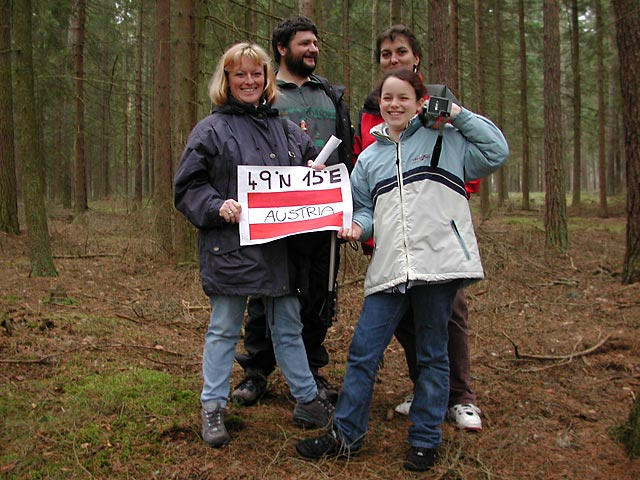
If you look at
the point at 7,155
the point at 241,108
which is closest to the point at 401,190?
the point at 241,108

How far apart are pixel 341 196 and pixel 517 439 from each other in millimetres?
1808

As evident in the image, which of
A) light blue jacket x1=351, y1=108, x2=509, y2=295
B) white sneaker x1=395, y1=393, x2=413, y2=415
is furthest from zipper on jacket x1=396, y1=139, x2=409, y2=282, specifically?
white sneaker x1=395, y1=393, x2=413, y2=415

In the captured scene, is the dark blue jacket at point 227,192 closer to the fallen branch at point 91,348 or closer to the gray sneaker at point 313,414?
the gray sneaker at point 313,414

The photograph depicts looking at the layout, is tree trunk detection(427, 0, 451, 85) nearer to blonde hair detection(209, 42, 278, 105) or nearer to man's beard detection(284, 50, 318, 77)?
man's beard detection(284, 50, 318, 77)

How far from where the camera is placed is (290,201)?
3.47 m

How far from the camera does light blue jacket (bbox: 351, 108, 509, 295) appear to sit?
306 centimetres

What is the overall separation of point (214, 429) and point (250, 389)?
0.72 meters

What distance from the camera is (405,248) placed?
10.2 ft

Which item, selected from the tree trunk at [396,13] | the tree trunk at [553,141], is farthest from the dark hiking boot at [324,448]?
the tree trunk at [396,13]

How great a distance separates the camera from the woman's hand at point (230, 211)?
124 inches

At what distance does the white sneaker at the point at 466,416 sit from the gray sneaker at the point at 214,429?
1450mm

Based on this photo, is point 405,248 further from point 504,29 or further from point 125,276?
point 504,29

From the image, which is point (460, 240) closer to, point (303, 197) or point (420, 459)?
point (303, 197)

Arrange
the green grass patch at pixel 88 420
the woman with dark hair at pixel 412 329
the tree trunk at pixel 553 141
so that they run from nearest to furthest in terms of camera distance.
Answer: the green grass patch at pixel 88 420
the woman with dark hair at pixel 412 329
the tree trunk at pixel 553 141
